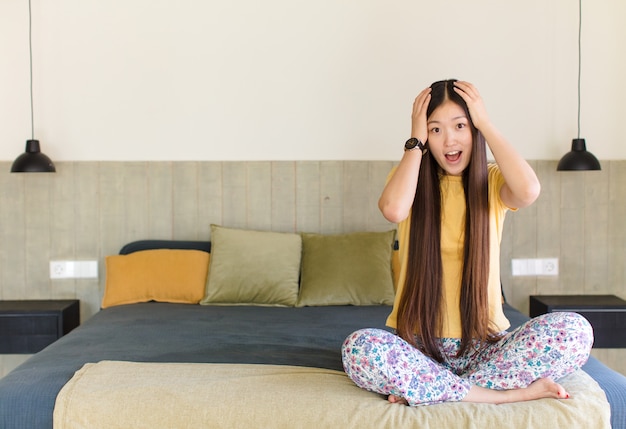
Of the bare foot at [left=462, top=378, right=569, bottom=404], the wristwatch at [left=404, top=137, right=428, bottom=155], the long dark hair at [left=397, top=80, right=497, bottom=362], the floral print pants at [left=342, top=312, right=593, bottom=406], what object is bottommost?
the bare foot at [left=462, top=378, right=569, bottom=404]

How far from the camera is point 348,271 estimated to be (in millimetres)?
3250

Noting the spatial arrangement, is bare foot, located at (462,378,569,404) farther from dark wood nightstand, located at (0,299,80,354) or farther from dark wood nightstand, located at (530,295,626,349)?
dark wood nightstand, located at (0,299,80,354)

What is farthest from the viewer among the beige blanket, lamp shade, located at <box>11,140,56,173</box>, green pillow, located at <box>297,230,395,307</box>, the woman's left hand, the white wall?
the white wall

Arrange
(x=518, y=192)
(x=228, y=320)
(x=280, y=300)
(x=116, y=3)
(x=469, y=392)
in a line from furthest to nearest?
(x=116, y=3) → (x=280, y=300) → (x=228, y=320) → (x=518, y=192) → (x=469, y=392)

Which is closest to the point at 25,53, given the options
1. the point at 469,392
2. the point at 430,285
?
the point at 430,285

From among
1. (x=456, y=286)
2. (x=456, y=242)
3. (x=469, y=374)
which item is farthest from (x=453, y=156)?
(x=469, y=374)

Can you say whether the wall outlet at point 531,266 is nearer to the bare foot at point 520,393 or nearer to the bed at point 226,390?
the bed at point 226,390

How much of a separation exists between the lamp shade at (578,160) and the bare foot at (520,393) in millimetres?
1870

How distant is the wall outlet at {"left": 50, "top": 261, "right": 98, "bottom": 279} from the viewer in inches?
143

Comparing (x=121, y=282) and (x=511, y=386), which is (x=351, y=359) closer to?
(x=511, y=386)

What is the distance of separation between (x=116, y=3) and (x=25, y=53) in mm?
549

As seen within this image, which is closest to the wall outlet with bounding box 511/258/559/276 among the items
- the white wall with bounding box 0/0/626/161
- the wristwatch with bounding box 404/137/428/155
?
the white wall with bounding box 0/0/626/161

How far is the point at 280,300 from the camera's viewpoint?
10.6ft

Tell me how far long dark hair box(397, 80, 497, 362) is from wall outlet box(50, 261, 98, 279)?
2133mm
